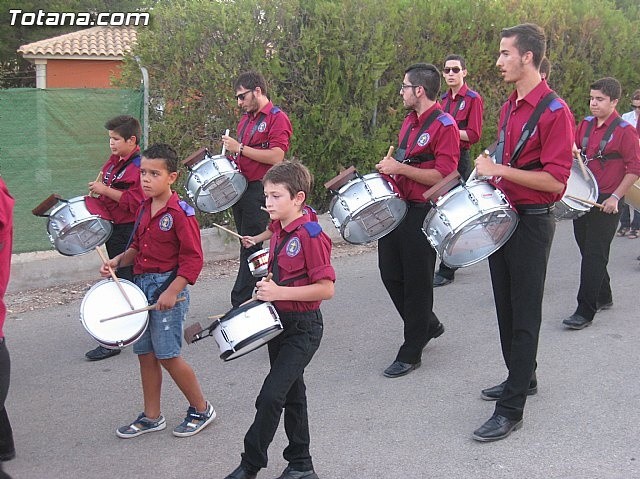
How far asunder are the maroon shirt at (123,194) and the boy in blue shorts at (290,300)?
199cm

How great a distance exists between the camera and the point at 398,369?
5371 millimetres

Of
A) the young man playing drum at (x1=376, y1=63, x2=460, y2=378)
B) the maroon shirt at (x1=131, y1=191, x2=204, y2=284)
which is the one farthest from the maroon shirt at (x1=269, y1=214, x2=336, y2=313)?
the young man playing drum at (x1=376, y1=63, x2=460, y2=378)

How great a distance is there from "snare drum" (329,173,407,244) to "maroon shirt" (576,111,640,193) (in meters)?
2.10

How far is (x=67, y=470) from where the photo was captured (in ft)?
13.6

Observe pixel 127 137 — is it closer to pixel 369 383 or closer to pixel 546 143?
pixel 369 383

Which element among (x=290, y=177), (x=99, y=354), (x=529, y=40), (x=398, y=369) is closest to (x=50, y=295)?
(x=99, y=354)

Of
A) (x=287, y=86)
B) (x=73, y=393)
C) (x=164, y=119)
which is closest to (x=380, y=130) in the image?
(x=287, y=86)

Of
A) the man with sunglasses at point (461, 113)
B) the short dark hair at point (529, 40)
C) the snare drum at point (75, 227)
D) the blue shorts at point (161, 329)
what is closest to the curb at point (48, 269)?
the man with sunglasses at point (461, 113)

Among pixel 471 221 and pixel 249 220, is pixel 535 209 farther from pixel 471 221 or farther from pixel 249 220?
pixel 249 220

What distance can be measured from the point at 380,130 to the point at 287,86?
1.38 metres

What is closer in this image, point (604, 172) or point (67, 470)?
point (67, 470)

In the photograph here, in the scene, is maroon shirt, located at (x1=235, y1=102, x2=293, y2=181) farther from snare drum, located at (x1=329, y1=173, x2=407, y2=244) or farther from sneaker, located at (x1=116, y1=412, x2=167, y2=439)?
sneaker, located at (x1=116, y1=412, x2=167, y2=439)

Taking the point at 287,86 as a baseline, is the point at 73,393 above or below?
below

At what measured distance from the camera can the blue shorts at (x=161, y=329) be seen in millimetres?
4324
